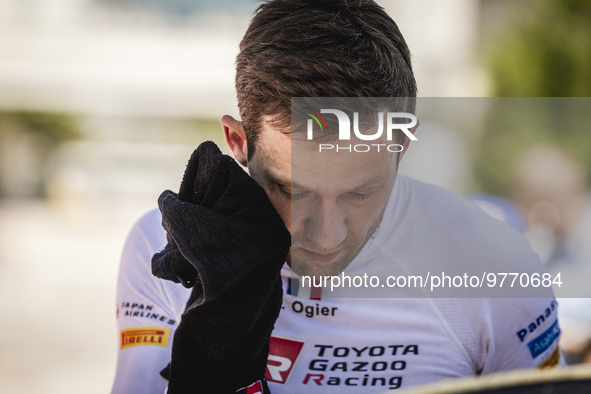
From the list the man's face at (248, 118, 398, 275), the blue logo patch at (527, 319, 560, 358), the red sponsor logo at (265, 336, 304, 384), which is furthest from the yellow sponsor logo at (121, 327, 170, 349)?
the blue logo patch at (527, 319, 560, 358)

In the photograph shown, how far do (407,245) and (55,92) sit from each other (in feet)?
63.2

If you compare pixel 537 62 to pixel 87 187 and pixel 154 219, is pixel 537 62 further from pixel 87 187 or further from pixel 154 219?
pixel 87 187

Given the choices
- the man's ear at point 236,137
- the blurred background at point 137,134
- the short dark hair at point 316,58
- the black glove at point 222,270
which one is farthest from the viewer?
the blurred background at point 137,134

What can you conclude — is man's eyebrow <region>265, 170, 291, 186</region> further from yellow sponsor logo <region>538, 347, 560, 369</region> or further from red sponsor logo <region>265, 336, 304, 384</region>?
yellow sponsor logo <region>538, 347, 560, 369</region>

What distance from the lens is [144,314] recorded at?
1.62 meters

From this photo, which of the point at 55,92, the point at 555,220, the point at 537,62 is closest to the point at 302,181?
the point at 555,220

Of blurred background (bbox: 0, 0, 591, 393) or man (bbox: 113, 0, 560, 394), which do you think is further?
blurred background (bbox: 0, 0, 591, 393)

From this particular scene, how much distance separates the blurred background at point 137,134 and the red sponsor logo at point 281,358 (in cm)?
56

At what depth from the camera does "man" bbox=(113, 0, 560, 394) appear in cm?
140

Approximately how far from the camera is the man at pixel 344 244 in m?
1.40

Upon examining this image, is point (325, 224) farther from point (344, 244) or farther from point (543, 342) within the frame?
point (543, 342)

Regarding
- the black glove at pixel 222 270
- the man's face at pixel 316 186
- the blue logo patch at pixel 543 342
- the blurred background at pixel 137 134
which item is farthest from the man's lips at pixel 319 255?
the blue logo patch at pixel 543 342

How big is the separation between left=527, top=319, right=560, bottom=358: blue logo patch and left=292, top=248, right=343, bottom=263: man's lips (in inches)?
21.2

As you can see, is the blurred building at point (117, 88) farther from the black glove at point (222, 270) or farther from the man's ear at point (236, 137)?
the black glove at point (222, 270)
